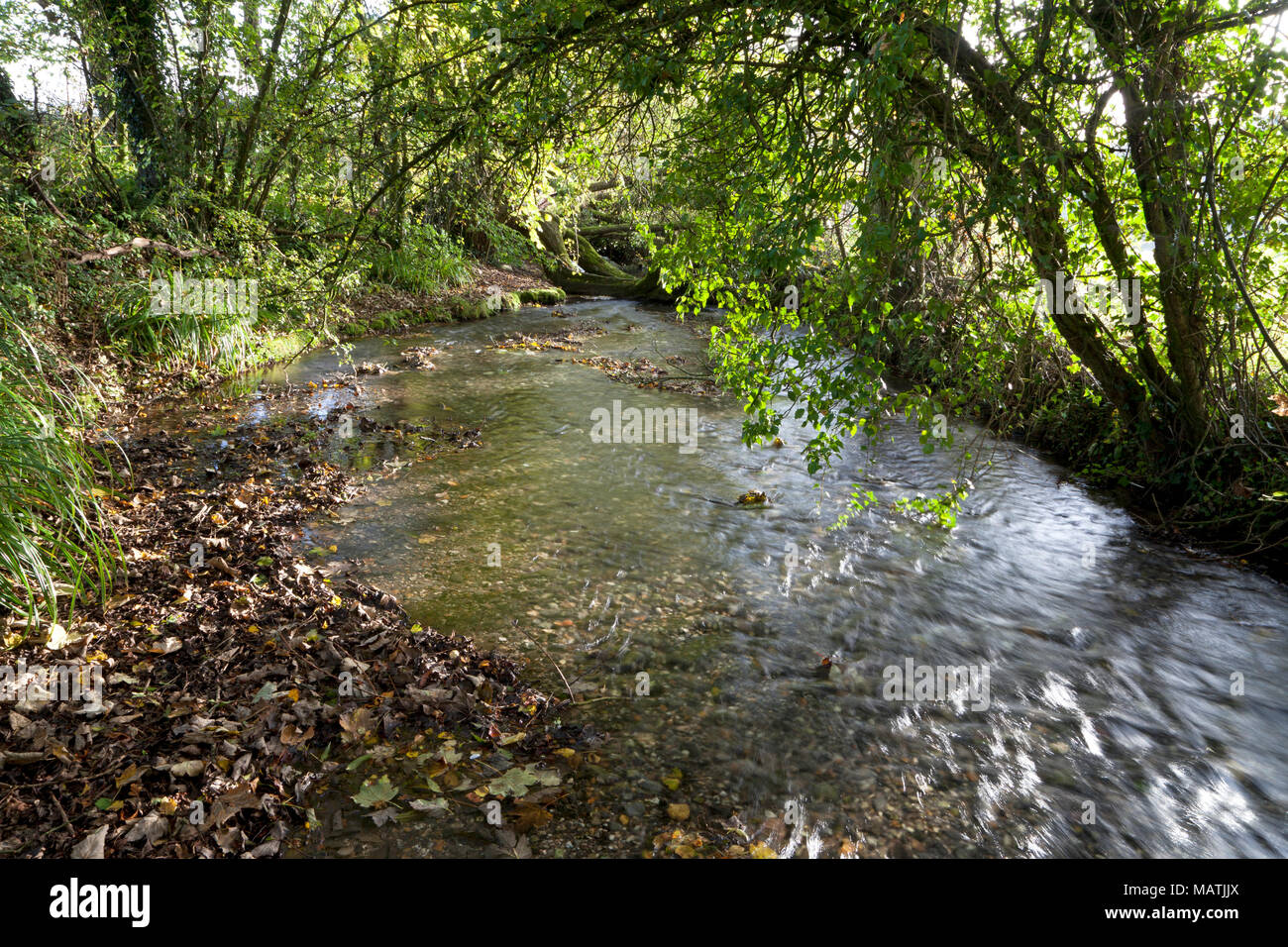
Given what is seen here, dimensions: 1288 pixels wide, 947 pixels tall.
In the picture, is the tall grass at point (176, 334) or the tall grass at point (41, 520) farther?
the tall grass at point (176, 334)

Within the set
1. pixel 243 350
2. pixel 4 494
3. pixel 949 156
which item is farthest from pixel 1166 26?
pixel 243 350

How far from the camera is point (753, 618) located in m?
5.41

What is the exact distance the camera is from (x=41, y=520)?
14.2ft

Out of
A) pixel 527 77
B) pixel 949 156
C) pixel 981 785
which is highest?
pixel 527 77

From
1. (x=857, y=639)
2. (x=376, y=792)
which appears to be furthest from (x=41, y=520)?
(x=857, y=639)

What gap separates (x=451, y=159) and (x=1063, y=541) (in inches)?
278

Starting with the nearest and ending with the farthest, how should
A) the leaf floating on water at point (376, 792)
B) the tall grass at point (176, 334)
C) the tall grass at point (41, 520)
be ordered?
the leaf floating on water at point (376, 792) < the tall grass at point (41, 520) < the tall grass at point (176, 334)

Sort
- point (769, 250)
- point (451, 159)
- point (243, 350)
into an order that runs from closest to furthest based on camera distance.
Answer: point (769, 250)
point (451, 159)
point (243, 350)

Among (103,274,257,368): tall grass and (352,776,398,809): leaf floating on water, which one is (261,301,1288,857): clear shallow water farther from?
(103,274,257,368): tall grass

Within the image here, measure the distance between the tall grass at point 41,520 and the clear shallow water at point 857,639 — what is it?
5.60 ft

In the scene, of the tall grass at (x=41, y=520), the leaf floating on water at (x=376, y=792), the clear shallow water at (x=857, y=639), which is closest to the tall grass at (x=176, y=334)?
the clear shallow water at (x=857, y=639)

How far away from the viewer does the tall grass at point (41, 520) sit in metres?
3.99

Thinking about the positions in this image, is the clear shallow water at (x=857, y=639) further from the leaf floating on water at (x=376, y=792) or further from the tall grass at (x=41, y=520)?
the tall grass at (x=41, y=520)

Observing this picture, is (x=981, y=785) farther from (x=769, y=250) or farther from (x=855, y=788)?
(x=769, y=250)
